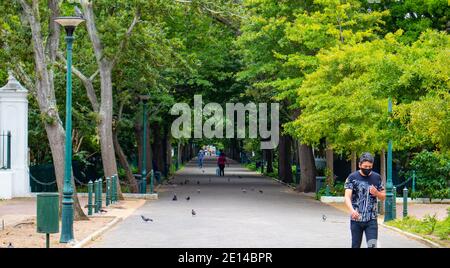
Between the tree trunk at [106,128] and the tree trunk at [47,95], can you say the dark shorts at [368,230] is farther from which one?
the tree trunk at [106,128]

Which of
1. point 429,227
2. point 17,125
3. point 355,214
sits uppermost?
point 17,125

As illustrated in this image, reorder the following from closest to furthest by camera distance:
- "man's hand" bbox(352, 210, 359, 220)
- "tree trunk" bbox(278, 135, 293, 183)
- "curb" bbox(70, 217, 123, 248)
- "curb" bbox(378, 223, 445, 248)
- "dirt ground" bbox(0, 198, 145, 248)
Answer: "man's hand" bbox(352, 210, 359, 220) < "curb" bbox(70, 217, 123, 248) < "curb" bbox(378, 223, 445, 248) < "dirt ground" bbox(0, 198, 145, 248) < "tree trunk" bbox(278, 135, 293, 183)

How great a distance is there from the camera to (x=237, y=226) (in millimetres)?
20859

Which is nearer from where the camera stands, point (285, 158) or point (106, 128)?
point (106, 128)

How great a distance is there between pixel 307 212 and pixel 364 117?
3.80 metres

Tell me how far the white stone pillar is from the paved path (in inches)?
224

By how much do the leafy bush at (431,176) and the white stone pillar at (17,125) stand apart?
52.5 ft

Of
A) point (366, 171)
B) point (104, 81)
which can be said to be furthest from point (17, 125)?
point (366, 171)

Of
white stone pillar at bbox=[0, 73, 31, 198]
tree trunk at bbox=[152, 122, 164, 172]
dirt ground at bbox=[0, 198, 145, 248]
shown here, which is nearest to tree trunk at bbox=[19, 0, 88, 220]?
dirt ground at bbox=[0, 198, 145, 248]

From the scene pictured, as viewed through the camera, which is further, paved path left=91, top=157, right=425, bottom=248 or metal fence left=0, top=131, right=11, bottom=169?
metal fence left=0, top=131, right=11, bottom=169

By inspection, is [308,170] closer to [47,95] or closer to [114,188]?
[114,188]

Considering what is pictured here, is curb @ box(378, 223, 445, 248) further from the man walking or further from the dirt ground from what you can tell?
the dirt ground

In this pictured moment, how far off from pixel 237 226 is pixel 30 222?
17.3 feet

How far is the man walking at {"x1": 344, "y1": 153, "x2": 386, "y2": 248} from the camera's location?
11.1m
